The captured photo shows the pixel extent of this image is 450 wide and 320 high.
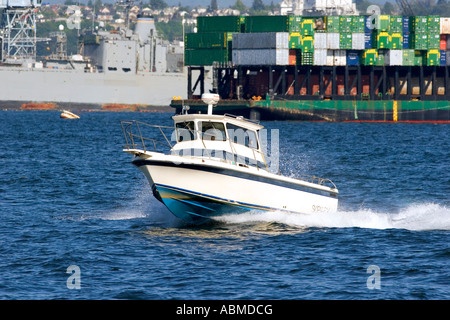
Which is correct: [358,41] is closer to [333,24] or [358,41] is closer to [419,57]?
[333,24]

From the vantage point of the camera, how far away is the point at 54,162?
4772 cm

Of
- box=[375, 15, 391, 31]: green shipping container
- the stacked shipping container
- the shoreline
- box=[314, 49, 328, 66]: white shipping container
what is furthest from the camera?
the shoreline

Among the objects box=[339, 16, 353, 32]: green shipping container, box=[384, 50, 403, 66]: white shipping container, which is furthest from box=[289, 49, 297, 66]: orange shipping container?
box=[384, 50, 403, 66]: white shipping container

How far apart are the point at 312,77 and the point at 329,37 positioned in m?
7.69

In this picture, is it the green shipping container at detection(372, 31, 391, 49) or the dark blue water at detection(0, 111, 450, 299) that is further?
the green shipping container at detection(372, 31, 391, 49)

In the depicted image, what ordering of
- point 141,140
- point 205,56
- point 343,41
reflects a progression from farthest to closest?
point 205,56 < point 343,41 < point 141,140

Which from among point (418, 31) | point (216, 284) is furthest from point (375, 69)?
point (216, 284)

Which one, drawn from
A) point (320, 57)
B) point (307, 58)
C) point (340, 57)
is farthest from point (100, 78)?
point (340, 57)

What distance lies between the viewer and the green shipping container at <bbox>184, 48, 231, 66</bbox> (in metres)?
121

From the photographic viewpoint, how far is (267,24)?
4577 inches

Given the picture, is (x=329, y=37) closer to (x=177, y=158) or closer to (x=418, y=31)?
(x=418, y=31)

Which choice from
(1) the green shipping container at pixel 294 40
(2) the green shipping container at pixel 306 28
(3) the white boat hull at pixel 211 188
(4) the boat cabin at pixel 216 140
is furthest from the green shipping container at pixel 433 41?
(3) the white boat hull at pixel 211 188

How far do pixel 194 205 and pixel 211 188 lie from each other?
30.5 inches

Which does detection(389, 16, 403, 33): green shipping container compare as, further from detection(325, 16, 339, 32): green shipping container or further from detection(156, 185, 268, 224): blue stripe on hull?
detection(156, 185, 268, 224): blue stripe on hull
